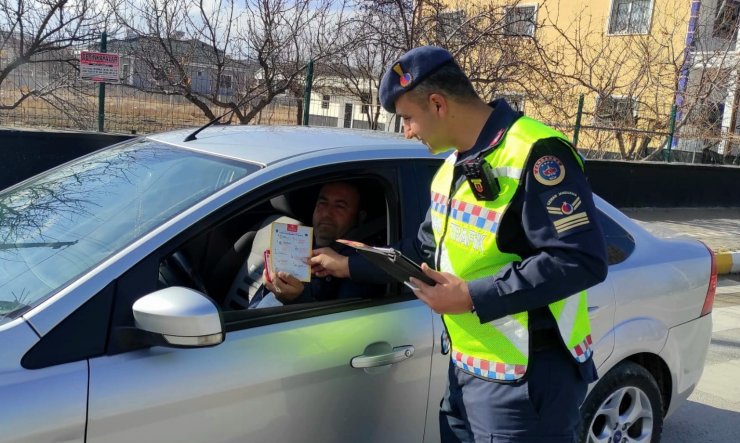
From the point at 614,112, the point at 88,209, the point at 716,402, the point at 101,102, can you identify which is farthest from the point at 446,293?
the point at 614,112

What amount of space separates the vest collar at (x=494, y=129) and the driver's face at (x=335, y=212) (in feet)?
3.21

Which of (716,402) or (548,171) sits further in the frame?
(716,402)

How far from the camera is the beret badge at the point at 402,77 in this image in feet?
6.23

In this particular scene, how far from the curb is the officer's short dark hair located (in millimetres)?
7937

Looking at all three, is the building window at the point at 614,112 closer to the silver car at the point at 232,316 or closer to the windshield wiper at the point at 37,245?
the silver car at the point at 232,316

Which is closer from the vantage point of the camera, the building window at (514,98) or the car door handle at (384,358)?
the car door handle at (384,358)

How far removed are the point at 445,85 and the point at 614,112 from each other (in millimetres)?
13161

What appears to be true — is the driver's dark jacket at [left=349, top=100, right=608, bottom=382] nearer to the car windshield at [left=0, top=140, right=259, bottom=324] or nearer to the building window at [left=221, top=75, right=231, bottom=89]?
the car windshield at [left=0, top=140, right=259, bottom=324]

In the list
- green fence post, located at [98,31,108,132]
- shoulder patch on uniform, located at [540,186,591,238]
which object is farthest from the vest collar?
green fence post, located at [98,31,108,132]

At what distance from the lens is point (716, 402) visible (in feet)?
14.5

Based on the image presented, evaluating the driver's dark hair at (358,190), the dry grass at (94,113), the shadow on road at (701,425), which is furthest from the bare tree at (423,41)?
the driver's dark hair at (358,190)

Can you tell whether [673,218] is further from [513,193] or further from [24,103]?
[513,193]

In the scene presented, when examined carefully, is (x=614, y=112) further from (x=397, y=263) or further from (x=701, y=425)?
(x=397, y=263)

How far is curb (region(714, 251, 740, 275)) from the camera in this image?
8.66 m
